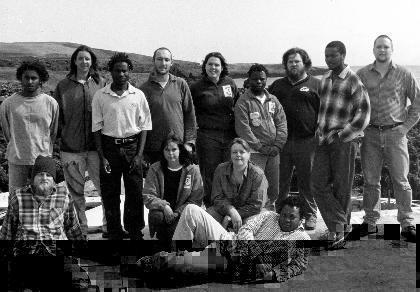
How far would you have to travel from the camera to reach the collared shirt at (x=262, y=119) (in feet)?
17.5

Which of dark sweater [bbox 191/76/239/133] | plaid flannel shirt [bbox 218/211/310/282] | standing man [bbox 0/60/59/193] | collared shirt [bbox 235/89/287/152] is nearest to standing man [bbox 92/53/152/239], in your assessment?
standing man [bbox 0/60/59/193]

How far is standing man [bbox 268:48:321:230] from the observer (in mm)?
5465

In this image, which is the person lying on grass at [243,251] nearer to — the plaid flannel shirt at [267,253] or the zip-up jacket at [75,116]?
the plaid flannel shirt at [267,253]

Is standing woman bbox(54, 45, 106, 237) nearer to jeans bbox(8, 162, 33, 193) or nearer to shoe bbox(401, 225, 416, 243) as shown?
jeans bbox(8, 162, 33, 193)

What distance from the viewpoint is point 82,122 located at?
5.13 m

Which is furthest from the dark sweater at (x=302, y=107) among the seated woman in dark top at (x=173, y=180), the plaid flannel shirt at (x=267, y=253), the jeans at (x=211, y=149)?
the plaid flannel shirt at (x=267, y=253)

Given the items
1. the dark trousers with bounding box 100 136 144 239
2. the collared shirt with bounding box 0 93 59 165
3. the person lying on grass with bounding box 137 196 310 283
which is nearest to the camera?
the person lying on grass with bounding box 137 196 310 283

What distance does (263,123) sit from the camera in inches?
211

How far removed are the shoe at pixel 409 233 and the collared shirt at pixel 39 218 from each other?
295 cm

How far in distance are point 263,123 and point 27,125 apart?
2.13 metres

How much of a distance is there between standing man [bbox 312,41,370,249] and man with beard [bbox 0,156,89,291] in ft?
7.55

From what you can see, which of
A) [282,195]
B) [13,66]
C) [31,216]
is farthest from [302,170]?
[13,66]

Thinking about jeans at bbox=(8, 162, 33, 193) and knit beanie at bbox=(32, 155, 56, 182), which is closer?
knit beanie at bbox=(32, 155, 56, 182)

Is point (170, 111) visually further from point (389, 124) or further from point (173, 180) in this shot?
point (389, 124)
